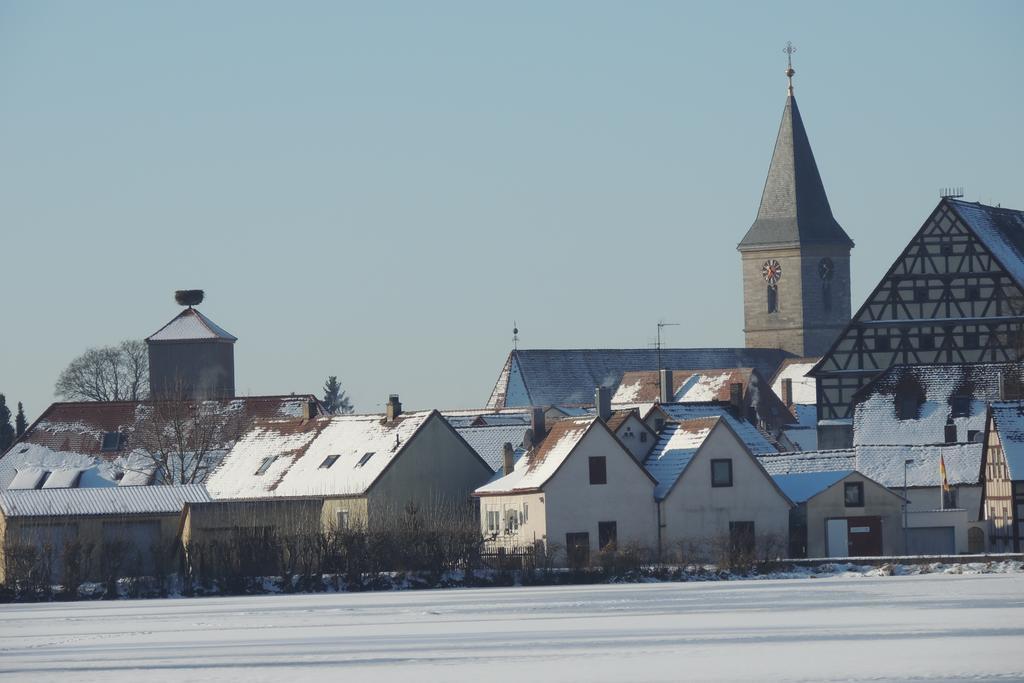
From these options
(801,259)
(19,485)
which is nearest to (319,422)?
(19,485)

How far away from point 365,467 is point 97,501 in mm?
8260

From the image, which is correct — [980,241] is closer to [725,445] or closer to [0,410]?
[725,445]

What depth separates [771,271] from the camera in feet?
490

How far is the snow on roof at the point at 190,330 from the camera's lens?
112 meters

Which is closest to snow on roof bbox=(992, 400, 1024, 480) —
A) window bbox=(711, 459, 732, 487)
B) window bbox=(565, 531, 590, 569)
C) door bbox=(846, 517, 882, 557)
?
door bbox=(846, 517, 882, 557)

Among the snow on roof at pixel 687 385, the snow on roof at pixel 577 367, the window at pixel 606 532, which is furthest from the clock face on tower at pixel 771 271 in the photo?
the window at pixel 606 532

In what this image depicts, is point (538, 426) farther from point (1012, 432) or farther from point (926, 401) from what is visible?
point (1012, 432)

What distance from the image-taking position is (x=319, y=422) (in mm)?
77750

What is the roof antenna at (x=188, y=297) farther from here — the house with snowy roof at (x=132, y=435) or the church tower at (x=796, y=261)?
the church tower at (x=796, y=261)

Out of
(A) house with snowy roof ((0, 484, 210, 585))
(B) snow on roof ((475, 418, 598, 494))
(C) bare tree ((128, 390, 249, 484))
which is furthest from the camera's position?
(C) bare tree ((128, 390, 249, 484))

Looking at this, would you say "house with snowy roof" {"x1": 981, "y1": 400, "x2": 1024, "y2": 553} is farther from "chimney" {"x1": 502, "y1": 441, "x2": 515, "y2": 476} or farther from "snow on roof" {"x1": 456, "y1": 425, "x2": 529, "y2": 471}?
"snow on roof" {"x1": 456, "y1": 425, "x2": 529, "y2": 471}

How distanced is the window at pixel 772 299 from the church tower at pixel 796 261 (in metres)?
0.01

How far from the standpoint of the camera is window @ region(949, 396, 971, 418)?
76.1 metres

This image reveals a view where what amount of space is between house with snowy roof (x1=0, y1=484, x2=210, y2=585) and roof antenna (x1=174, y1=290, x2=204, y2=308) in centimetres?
4739
